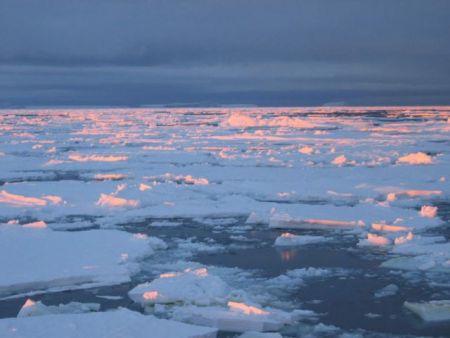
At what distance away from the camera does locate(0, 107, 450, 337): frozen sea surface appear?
508 cm

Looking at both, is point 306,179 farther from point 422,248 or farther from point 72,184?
point 422,248

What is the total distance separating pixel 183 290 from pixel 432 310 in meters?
2.00

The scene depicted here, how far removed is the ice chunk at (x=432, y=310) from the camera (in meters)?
5.00

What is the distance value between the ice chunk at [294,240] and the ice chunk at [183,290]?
6.06 ft

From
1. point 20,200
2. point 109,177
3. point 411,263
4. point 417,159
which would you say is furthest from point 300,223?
point 417,159

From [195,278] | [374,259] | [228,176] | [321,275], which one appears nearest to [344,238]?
[374,259]

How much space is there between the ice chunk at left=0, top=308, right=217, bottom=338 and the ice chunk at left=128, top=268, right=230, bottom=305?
18.2 inches

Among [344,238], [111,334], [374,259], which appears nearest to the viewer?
[111,334]

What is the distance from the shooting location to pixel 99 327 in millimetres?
4598

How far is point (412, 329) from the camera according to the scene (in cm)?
483

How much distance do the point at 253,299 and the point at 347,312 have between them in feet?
2.53

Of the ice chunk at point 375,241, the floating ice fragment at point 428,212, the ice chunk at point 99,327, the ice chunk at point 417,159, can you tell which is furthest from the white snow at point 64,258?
the ice chunk at point 417,159

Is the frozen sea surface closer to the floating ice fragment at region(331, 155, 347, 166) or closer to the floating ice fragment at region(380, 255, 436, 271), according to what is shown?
the floating ice fragment at region(380, 255, 436, 271)

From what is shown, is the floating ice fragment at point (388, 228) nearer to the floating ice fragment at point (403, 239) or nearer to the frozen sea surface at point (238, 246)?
the frozen sea surface at point (238, 246)
